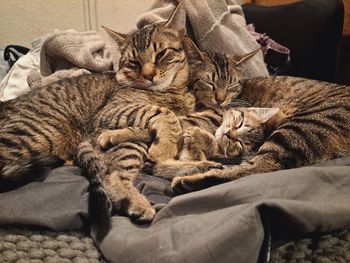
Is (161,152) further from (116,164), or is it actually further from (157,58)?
(157,58)

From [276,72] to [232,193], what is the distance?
50.9 inches

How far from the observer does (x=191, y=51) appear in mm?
1521

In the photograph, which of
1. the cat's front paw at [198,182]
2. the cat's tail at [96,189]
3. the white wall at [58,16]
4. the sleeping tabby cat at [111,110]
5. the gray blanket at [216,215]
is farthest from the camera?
the white wall at [58,16]

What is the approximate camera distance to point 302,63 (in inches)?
72.0

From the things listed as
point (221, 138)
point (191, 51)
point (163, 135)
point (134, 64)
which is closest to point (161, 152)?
point (163, 135)

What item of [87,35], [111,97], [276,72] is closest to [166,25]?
[111,97]

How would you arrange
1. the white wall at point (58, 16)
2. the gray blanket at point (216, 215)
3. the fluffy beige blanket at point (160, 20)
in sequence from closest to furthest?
the gray blanket at point (216, 215) < the fluffy beige blanket at point (160, 20) < the white wall at point (58, 16)

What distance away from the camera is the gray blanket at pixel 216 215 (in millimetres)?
622

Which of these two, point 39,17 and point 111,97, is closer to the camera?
point 111,97

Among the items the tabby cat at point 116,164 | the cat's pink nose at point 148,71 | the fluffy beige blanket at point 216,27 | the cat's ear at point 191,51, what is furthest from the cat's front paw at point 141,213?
the fluffy beige blanket at point 216,27

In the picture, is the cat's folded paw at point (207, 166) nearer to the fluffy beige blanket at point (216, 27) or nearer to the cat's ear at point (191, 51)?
the cat's ear at point (191, 51)

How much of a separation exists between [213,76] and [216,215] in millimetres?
898

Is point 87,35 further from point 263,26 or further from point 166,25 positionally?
point 263,26

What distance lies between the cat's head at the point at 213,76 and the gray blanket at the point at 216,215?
0.64 meters
